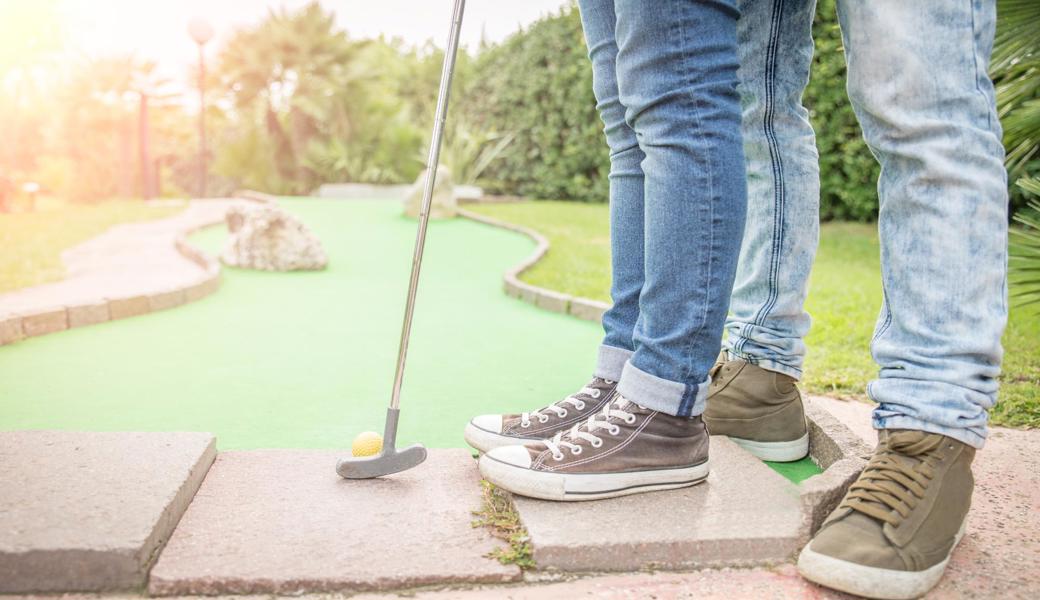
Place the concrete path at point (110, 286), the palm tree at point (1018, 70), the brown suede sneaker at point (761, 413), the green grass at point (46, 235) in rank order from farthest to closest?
1. the green grass at point (46, 235)
2. the concrete path at point (110, 286)
3. the palm tree at point (1018, 70)
4. the brown suede sneaker at point (761, 413)

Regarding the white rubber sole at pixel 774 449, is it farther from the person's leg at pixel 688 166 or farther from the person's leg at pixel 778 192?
the person's leg at pixel 688 166

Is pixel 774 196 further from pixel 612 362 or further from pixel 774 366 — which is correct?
pixel 612 362

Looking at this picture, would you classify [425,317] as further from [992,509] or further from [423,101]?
[423,101]

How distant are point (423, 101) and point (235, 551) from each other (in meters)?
15.1

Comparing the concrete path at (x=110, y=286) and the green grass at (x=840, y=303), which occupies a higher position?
the green grass at (x=840, y=303)

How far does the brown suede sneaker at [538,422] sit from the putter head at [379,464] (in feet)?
0.47

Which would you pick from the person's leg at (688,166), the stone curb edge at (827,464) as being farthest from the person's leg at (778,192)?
the person's leg at (688,166)

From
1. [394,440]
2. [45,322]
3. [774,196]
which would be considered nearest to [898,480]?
[774,196]

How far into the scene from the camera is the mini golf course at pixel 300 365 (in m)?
1.94

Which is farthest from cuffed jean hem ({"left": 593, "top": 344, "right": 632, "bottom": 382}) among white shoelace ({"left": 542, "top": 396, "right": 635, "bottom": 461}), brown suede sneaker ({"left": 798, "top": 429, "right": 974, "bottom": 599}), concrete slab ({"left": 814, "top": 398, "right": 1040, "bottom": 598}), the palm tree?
the palm tree

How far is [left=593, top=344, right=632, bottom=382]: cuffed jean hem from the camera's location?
1571 mm

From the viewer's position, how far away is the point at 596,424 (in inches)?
55.0

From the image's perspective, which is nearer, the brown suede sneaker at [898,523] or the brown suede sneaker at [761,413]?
the brown suede sneaker at [898,523]

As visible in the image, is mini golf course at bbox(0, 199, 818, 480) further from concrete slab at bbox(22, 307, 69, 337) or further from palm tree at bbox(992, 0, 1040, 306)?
palm tree at bbox(992, 0, 1040, 306)
